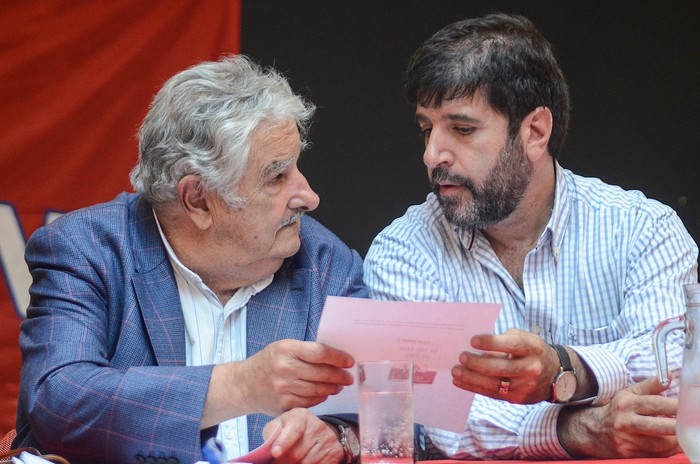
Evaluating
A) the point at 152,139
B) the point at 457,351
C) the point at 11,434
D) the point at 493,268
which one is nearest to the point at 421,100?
the point at 493,268

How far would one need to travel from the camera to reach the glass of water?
66.3 inches

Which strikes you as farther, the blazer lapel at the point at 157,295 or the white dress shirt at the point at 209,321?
the white dress shirt at the point at 209,321

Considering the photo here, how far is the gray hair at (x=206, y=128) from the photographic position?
246cm

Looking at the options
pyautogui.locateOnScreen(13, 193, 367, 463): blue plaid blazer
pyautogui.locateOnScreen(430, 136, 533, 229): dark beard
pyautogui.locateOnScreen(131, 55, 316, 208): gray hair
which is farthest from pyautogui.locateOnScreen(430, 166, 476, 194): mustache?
pyautogui.locateOnScreen(131, 55, 316, 208): gray hair

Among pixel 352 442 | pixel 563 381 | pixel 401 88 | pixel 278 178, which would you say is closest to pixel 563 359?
pixel 563 381

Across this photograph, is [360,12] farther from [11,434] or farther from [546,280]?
[11,434]

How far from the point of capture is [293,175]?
2.55 metres

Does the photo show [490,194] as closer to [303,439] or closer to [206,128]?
[206,128]

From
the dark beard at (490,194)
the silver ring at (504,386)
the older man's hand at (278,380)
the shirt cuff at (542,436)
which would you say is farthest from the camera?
the dark beard at (490,194)

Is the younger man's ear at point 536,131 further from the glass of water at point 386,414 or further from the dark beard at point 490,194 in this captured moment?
the glass of water at point 386,414

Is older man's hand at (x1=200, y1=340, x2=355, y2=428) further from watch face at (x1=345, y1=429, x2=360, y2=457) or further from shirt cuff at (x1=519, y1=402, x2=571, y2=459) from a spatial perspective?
shirt cuff at (x1=519, y1=402, x2=571, y2=459)

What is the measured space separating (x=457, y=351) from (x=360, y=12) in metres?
2.12

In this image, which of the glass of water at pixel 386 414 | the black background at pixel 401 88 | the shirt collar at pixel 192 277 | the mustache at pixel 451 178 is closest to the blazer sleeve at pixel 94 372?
the shirt collar at pixel 192 277

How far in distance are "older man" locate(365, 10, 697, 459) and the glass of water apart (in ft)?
2.42
